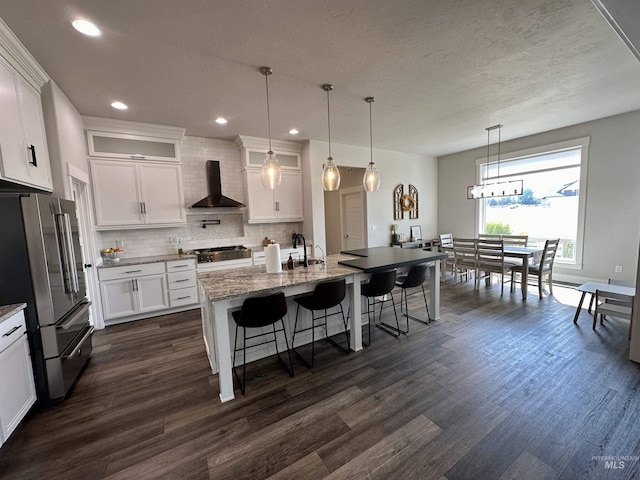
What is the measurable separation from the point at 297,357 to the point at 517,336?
2.46 meters

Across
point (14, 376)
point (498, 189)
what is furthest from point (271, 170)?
point (498, 189)

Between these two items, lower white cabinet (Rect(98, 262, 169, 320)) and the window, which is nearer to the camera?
lower white cabinet (Rect(98, 262, 169, 320))

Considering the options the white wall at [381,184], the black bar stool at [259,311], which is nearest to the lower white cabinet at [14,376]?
the black bar stool at [259,311]

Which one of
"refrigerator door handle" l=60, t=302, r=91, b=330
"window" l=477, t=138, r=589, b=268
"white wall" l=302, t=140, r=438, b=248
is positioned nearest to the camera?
"refrigerator door handle" l=60, t=302, r=91, b=330

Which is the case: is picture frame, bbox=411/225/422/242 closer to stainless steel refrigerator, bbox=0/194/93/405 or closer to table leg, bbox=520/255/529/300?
table leg, bbox=520/255/529/300

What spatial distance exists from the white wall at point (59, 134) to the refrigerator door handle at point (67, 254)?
657 mm

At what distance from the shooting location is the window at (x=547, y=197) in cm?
481

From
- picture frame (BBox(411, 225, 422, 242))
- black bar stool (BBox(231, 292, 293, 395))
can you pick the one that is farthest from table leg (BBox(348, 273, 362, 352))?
picture frame (BBox(411, 225, 422, 242))

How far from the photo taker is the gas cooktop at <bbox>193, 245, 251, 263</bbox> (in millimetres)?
4150

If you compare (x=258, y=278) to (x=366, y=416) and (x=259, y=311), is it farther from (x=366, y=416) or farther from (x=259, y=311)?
(x=366, y=416)

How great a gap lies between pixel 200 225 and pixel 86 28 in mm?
3075

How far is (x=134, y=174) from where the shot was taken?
153 inches

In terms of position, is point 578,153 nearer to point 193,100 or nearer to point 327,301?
point 327,301

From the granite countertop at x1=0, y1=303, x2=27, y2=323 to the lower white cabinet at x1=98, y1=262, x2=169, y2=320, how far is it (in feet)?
5.73
